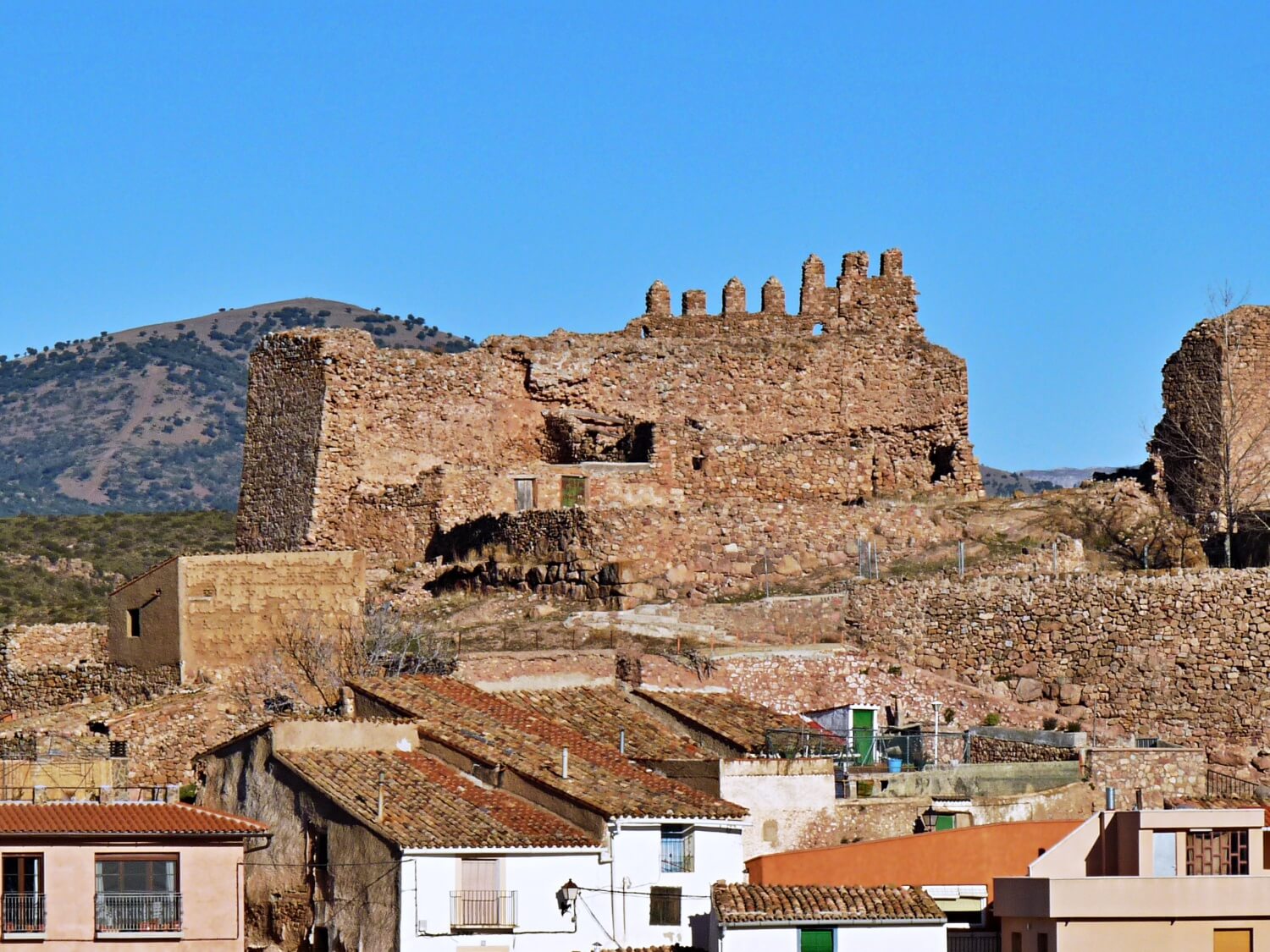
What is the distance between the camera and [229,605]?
42156 mm

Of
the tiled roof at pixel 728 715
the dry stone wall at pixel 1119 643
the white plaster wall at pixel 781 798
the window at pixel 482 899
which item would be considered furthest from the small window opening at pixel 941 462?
the window at pixel 482 899

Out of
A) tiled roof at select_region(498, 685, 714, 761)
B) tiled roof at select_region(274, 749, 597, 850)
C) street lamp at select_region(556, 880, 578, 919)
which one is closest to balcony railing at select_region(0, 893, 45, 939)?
tiled roof at select_region(274, 749, 597, 850)

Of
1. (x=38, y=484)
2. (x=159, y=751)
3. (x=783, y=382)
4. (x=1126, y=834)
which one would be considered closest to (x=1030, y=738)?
(x=1126, y=834)

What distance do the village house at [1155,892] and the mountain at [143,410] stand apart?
115 meters

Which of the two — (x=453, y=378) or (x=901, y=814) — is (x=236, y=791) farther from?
(x=453, y=378)

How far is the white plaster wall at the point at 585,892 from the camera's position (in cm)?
2902

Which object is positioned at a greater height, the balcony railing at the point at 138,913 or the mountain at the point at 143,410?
the mountain at the point at 143,410

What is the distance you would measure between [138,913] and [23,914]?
107 cm

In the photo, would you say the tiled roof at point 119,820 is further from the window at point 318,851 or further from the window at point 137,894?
the window at point 318,851

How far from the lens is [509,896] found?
2956 cm

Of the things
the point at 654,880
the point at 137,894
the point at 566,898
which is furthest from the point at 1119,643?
the point at 137,894

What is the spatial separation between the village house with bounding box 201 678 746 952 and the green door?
4.74 metres

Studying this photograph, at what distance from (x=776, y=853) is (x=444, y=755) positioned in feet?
12.1

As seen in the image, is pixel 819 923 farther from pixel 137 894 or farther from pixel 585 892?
pixel 137 894
